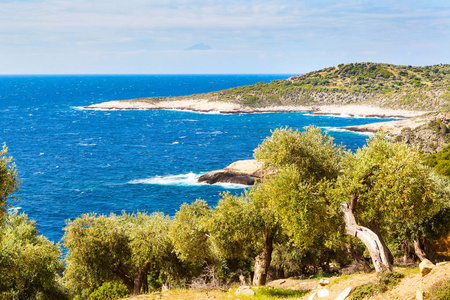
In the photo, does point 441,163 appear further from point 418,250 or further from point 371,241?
point 371,241

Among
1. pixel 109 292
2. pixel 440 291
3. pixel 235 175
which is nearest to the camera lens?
pixel 440 291

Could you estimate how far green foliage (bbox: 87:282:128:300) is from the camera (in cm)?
3017

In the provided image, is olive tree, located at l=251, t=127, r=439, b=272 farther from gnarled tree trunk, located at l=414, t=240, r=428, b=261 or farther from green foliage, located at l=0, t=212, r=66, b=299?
green foliage, located at l=0, t=212, r=66, b=299

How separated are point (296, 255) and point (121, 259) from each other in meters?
18.5

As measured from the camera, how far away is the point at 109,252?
33.3 m

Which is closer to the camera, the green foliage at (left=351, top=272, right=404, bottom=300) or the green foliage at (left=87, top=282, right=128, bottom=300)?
the green foliage at (left=351, top=272, right=404, bottom=300)

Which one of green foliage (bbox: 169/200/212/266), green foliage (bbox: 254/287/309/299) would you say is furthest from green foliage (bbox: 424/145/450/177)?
green foliage (bbox: 254/287/309/299)

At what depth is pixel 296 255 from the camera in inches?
1598

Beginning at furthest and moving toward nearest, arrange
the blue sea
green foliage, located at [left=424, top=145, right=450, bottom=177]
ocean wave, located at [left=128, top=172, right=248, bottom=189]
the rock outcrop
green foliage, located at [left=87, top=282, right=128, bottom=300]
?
1. ocean wave, located at [left=128, top=172, right=248, bottom=189]
2. the rock outcrop
3. the blue sea
4. green foliage, located at [left=424, top=145, right=450, bottom=177]
5. green foliage, located at [left=87, top=282, right=128, bottom=300]

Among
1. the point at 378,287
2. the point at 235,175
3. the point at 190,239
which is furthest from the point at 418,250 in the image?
the point at 235,175

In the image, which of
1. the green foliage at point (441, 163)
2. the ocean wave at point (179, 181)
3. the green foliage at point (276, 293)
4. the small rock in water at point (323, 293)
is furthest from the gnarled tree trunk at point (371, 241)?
the ocean wave at point (179, 181)

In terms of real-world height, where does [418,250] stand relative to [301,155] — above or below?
below

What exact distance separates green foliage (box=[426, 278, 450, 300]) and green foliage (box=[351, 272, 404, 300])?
275 cm

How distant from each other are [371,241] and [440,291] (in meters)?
6.36
